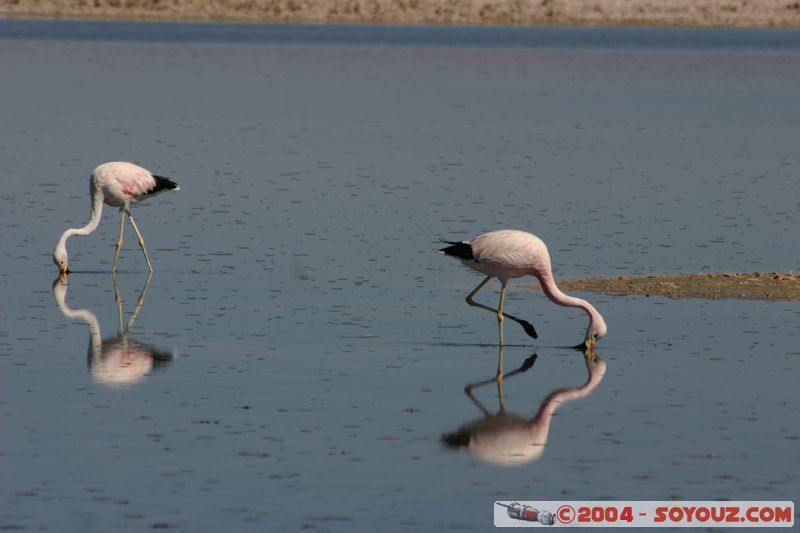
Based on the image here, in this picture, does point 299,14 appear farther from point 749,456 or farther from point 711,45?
point 749,456

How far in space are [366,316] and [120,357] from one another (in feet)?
9.60

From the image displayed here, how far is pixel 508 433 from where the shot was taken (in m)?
12.5

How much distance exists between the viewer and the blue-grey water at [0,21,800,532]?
36.5ft

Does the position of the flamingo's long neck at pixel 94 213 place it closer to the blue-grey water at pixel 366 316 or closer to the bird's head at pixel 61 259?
the blue-grey water at pixel 366 316

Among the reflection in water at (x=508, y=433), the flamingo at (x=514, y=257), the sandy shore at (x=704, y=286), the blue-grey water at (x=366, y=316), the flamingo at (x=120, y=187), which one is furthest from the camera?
the flamingo at (x=120, y=187)

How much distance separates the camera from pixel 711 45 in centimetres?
7212

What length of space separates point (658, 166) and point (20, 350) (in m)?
18.2

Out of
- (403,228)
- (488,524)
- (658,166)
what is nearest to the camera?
(488,524)

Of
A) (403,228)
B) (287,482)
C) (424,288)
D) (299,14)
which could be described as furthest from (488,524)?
(299,14)

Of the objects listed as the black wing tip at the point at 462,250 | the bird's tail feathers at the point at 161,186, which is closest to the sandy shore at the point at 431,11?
the bird's tail feathers at the point at 161,186

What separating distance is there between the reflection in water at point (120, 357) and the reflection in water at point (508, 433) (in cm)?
274

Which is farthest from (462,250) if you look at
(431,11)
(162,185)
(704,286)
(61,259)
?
(431,11)

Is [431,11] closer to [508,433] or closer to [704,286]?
[704,286]

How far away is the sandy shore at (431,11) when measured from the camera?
8281cm
